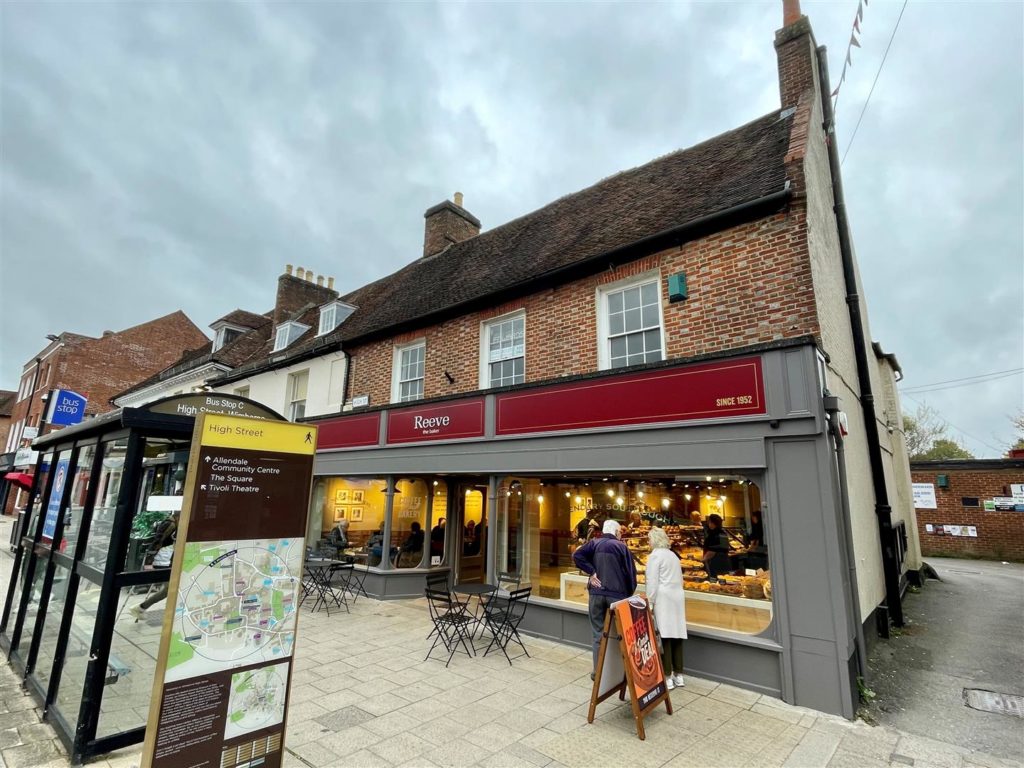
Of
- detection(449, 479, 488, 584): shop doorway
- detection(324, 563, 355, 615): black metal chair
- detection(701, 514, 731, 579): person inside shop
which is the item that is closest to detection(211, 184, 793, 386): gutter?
detection(449, 479, 488, 584): shop doorway

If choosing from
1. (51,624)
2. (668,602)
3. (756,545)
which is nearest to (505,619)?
(668,602)

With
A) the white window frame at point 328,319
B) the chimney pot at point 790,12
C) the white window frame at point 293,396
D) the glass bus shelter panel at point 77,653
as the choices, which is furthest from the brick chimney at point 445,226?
the glass bus shelter panel at point 77,653

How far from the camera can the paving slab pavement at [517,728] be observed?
4.21 metres

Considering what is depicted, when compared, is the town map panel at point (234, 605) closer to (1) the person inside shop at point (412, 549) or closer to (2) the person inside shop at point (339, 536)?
(1) the person inside shop at point (412, 549)

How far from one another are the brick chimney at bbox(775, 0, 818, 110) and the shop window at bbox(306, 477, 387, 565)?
11.5 metres

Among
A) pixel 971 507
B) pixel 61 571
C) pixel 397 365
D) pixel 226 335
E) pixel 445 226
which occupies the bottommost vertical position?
pixel 61 571

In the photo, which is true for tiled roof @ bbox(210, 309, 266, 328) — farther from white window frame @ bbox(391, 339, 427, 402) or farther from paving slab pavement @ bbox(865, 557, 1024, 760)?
paving slab pavement @ bbox(865, 557, 1024, 760)

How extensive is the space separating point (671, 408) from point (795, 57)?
759 centimetres

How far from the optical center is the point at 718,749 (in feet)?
14.5

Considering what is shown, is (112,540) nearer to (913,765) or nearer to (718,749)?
(718,749)

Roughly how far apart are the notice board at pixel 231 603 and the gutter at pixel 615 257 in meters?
6.06

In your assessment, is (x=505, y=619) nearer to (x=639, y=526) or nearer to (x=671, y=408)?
(x=639, y=526)

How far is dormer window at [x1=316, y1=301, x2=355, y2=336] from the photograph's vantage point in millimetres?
15422

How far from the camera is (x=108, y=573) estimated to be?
13.8 ft
